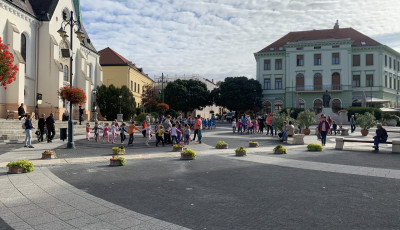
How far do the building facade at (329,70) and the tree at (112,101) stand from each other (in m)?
29.2

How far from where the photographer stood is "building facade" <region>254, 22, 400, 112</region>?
178 ft

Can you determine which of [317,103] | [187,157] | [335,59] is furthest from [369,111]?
[187,157]

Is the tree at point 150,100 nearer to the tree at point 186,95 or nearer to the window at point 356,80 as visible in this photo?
the tree at point 186,95

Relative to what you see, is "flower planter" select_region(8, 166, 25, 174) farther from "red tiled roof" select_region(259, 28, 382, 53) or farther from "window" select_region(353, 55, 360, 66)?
"window" select_region(353, 55, 360, 66)

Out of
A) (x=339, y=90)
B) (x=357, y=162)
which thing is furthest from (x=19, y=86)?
(x=339, y=90)

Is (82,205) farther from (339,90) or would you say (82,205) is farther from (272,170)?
(339,90)

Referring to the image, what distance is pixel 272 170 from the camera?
949 centimetres

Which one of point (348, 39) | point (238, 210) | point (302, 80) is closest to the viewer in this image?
point (238, 210)

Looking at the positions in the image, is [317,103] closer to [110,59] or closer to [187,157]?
[110,59]

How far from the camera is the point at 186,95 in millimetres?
61781

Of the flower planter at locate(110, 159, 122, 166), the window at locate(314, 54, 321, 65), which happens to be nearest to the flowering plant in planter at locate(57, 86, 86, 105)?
the flower planter at locate(110, 159, 122, 166)

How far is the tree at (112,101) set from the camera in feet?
134

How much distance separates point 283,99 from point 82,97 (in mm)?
45699

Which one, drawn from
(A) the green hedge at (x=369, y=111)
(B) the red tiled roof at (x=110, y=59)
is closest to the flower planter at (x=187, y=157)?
(A) the green hedge at (x=369, y=111)
